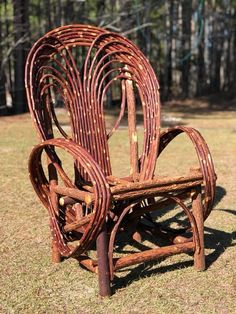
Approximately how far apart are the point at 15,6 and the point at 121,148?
21.2 ft

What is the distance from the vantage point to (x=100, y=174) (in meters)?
2.37

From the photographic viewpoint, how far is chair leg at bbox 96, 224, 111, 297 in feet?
8.07

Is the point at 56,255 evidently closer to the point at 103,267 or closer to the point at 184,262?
the point at 103,267

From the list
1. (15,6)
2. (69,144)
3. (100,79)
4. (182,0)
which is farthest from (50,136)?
(182,0)

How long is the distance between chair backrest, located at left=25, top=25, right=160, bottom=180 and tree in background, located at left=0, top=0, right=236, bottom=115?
28.5ft

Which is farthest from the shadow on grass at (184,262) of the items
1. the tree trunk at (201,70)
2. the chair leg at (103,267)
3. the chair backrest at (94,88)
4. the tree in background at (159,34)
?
the tree trunk at (201,70)

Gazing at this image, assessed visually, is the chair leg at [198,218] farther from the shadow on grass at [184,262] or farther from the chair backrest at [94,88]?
the chair backrest at [94,88]

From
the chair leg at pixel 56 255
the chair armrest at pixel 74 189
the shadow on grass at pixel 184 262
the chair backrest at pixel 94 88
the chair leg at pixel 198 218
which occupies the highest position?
the chair backrest at pixel 94 88

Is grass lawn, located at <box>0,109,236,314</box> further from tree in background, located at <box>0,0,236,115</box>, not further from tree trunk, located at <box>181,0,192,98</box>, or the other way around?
tree trunk, located at <box>181,0,192,98</box>

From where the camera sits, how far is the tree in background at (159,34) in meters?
12.5

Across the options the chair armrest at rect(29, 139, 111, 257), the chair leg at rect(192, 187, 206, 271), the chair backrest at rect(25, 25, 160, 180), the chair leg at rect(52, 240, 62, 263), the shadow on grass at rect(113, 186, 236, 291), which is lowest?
the shadow on grass at rect(113, 186, 236, 291)

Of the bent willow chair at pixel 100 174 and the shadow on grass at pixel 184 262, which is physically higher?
the bent willow chair at pixel 100 174

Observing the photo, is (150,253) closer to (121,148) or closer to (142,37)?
(121,148)

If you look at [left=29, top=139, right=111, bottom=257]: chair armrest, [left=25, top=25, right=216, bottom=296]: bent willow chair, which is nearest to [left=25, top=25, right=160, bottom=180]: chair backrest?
[left=25, top=25, right=216, bottom=296]: bent willow chair
